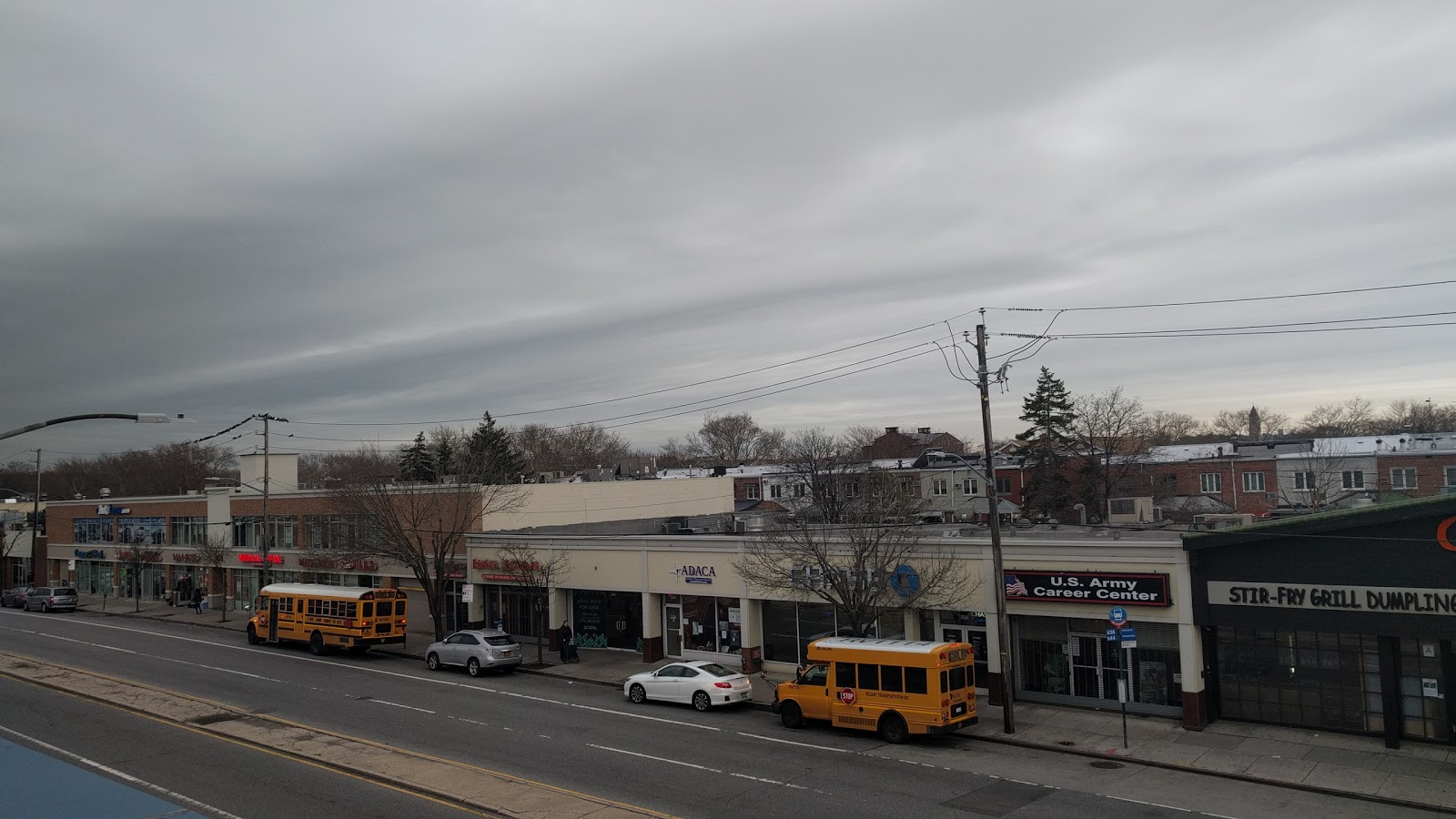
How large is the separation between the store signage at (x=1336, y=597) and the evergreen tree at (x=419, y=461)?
75961 mm

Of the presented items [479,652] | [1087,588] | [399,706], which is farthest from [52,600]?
[1087,588]

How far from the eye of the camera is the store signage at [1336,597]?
20.2 m

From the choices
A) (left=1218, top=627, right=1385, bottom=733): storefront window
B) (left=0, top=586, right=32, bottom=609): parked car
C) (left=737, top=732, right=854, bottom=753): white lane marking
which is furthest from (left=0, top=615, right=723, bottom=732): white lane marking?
(left=0, top=586, right=32, bottom=609): parked car

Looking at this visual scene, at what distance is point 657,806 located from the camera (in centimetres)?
1667

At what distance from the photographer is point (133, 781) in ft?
61.7

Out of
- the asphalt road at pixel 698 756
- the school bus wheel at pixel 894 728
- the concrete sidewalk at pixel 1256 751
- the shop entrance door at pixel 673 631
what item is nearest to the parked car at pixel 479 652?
the asphalt road at pixel 698 756

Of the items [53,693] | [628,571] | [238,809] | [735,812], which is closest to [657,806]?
[735,812]

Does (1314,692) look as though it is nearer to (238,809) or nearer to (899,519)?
(899,519)

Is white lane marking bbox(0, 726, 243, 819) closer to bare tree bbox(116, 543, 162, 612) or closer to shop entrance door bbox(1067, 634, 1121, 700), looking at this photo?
shop entrance door bbox(1067, 634, 1121, 700)

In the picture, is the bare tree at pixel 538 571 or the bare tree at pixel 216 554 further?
the bare tree at pixel 216 554

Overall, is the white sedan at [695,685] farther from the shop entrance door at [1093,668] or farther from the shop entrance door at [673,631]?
the shop entrance door at [1093,668]

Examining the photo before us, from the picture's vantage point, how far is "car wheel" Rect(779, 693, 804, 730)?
24.0 metres

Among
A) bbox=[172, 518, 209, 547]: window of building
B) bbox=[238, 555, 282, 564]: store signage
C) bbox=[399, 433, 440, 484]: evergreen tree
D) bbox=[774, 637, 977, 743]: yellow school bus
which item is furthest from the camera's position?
bbox=[399, 433, 440, 484]: evergreen tree

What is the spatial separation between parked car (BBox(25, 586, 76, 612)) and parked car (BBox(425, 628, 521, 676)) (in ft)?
137
